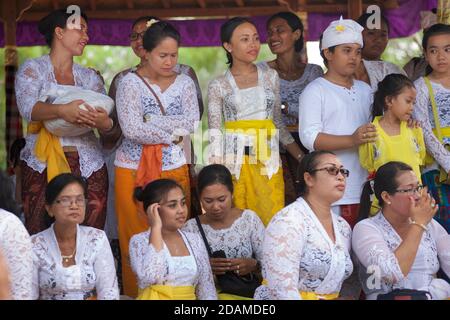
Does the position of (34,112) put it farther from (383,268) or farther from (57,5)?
(57,5)

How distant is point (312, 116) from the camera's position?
5852 millimetres

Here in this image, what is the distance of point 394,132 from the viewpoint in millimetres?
5770

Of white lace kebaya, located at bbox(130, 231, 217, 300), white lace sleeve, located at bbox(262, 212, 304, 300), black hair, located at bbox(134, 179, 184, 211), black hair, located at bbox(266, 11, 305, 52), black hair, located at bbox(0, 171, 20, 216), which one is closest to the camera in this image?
white lace sleeve, located at bbox(262, 212, 304, 300)

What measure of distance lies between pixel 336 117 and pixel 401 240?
903 mm

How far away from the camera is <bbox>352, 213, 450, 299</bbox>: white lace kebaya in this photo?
5.14 meters

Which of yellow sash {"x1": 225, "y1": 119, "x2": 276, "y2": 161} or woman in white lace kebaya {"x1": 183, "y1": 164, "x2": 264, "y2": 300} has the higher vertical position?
yellow sash {"x1": 225, "y1": 119, "x2": 276, "y2": 161}

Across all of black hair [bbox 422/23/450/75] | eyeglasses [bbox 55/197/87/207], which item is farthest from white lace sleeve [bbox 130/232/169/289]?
black hair [bbox 422/23/450/75]

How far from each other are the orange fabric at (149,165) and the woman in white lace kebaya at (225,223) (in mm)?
249

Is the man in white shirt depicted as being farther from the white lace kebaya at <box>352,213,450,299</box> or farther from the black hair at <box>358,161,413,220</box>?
the white lace kebaya at <box>352,213,450,299</box>

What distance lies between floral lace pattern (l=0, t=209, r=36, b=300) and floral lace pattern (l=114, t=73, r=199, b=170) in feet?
3.77

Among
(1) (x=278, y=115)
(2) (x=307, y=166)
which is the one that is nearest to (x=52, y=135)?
(1) (x=278, y=115)

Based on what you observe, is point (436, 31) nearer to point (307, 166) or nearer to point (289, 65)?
point (289, 65)

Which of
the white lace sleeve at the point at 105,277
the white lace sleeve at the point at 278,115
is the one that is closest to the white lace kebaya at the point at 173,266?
the white lace sleeve at the point at 105,277
